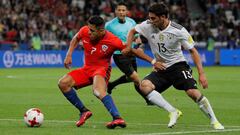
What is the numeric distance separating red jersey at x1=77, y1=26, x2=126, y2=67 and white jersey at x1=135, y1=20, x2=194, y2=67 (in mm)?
554

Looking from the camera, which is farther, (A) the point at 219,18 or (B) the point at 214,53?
(A) the point at 219,18

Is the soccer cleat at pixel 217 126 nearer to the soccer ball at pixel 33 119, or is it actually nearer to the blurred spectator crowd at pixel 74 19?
the soccer ball at pixel 33 119

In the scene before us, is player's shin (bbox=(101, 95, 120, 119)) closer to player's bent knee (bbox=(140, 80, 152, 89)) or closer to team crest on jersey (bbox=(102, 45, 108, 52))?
player's bent knee (bbox=(140, 80, 152, 89))

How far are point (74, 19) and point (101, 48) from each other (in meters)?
31.8

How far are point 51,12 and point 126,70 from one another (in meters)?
27.7

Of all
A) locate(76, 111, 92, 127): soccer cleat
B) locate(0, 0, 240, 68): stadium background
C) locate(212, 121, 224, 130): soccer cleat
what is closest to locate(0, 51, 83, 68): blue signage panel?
locate(0, 0, 240, 68): stadium background

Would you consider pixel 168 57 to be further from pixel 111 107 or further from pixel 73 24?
pixel 73 24

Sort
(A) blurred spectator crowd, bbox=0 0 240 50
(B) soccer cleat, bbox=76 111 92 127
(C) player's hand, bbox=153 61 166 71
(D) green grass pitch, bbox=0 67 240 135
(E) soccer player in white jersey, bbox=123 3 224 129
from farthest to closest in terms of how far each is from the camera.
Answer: (A) blurred spectator crowd, bbox=0 0 240 50 → (B) soccer cleat, bbox=76 111 92 127 → (C) player's hand, bbox=153 61 166 71 → (E) soccer player in white jersey, bbox=123 3 224 129 → (D) green grass pitch, bbox=0 67 240 135

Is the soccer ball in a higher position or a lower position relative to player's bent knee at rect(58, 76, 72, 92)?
lower

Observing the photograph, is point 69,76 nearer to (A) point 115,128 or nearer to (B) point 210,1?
(A) point 115,128

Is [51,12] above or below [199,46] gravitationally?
above

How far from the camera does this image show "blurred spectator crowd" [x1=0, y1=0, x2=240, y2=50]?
3947 cm

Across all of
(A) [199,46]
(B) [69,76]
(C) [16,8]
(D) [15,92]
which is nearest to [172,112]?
(B) [69,76]

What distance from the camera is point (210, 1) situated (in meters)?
49.4
